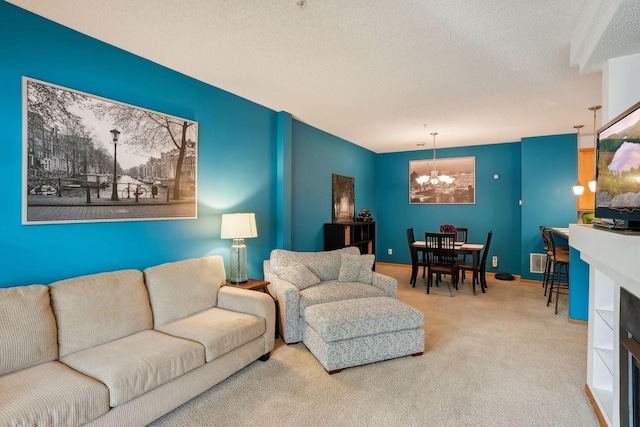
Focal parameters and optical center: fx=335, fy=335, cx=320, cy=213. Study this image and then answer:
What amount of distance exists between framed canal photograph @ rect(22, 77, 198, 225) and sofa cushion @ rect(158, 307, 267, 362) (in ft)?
3.12

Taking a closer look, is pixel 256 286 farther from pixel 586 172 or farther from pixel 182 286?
pixel 586 172

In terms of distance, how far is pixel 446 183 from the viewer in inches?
272

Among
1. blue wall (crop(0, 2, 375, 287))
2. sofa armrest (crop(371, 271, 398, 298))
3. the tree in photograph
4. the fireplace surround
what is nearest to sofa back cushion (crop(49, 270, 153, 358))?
blue wall (crop(0, 2, 375, 287))

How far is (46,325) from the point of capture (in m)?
1.97

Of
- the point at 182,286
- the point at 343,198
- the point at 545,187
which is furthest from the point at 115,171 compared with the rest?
the point at 545,187

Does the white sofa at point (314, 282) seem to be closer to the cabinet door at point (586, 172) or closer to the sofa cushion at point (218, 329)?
the sofa cushion at point (218, 329)

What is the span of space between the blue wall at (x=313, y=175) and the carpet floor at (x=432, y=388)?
2.11 m

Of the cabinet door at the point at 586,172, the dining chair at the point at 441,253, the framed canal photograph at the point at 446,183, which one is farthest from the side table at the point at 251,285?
the cabinet door at the point at 586,172

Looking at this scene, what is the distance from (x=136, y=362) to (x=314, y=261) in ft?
7.54

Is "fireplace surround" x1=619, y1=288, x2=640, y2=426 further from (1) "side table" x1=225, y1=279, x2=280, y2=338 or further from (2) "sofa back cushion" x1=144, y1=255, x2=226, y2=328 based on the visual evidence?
(2) "sofa back cushion" x1=144, y1=255, x2=226, y2=328

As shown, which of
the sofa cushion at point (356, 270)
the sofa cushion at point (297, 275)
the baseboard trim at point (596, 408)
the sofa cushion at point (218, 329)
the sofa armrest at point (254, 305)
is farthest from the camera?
the sofa cushion at point (356, 270)


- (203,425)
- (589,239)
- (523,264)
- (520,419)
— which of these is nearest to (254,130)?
(203,425)

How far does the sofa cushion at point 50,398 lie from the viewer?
1.48m

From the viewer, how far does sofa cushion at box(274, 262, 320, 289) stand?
3566 millimetres
